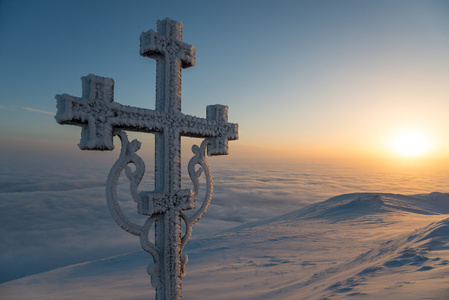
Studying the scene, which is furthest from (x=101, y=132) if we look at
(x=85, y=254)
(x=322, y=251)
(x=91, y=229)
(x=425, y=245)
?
(x=91, y=229)

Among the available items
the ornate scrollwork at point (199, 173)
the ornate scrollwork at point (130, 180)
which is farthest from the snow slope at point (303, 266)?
the ornate scrollwork at point (130, 180)

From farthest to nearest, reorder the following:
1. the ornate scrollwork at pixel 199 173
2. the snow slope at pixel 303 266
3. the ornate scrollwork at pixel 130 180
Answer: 1. the snow slope at pixel 303 266
2. the ornate scrollwork at pixel 199 173
3. the ornate scrollwork at pixel 130 180

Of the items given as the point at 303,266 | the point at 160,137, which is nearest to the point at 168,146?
the point at 160,137

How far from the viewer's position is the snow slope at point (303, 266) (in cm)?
290

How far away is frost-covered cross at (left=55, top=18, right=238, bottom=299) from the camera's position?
6.49 ft

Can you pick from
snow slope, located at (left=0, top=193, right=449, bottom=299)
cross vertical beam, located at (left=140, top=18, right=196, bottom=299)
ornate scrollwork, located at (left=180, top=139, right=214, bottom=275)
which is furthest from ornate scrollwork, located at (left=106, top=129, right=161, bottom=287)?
snow slope, located at (left=0, top=193, right=449, bottom=299)

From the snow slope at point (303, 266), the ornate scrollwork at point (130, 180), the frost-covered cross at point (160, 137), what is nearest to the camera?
the frost-covered cross at point (160, 137)

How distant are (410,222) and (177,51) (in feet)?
30.7

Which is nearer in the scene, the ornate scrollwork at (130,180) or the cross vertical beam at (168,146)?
the ornate scrollwork at (130,180)

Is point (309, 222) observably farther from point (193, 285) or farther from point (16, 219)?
point (16, 219)

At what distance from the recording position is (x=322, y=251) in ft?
19.6

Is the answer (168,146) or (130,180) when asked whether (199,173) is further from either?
(130,180)

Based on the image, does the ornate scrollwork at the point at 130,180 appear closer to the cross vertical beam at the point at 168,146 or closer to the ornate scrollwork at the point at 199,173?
the cross vertical beam at the point at 168,146

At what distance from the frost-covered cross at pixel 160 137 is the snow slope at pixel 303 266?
6.09 feet
